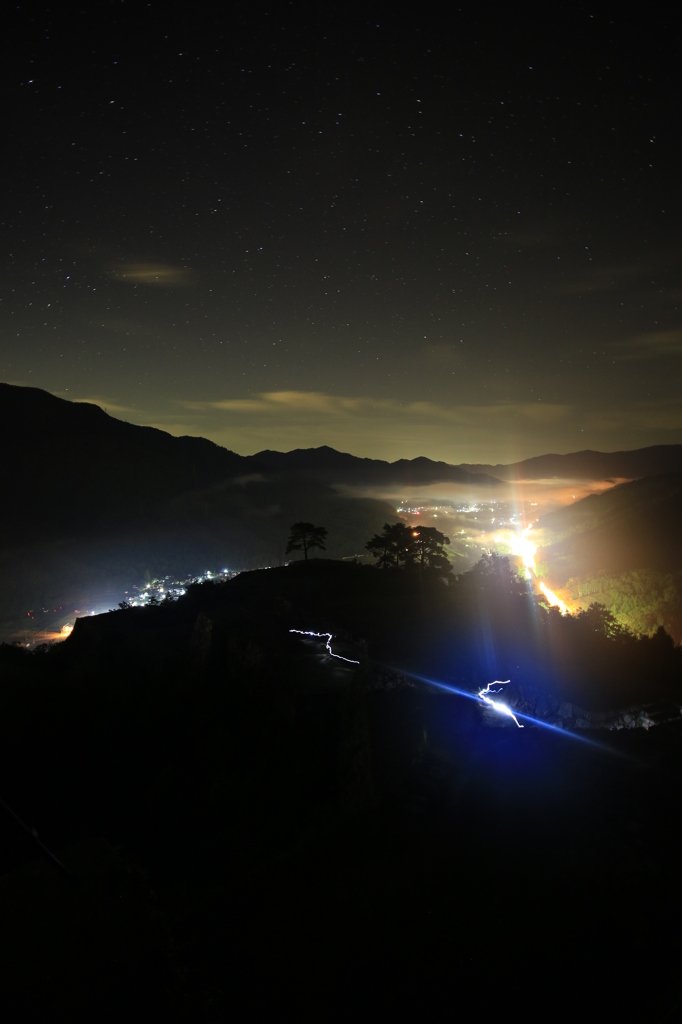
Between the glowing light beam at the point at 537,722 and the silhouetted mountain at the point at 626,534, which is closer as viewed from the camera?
the glowing light beam at the point at 537,722

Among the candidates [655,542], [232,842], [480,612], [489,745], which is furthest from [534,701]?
[655,542]

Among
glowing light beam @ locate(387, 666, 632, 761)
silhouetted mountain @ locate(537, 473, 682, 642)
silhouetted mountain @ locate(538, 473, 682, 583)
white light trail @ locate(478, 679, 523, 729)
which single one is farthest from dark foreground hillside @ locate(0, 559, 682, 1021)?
silhouetted mountain @ locate(538, 473, 682, 583)

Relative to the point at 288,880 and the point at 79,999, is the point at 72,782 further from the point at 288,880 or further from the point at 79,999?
the point at 79,999

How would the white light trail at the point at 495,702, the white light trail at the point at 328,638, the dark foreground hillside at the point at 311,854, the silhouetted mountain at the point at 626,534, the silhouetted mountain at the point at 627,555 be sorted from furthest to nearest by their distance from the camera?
the silhouetted mountain at the point at 626,534 < the silhouetted mountain at the point at 627,555 < the white light trail at the point at 328,638 < the white light trail at the point at 495,702 < the dark foreground hillside at the point at 311,854

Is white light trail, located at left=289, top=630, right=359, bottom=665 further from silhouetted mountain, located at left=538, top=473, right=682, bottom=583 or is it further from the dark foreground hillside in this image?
silhouetted mountain, located at left=538, top=473, right=682, bottom=583

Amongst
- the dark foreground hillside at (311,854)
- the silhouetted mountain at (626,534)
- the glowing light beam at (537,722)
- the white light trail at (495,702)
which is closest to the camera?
the dark foreground hillside at (311,854)

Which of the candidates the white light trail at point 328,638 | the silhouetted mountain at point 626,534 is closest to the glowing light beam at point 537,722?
the white light trail at point 328,638

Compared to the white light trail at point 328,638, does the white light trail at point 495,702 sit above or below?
below

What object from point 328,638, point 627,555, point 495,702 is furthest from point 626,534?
point 495,702

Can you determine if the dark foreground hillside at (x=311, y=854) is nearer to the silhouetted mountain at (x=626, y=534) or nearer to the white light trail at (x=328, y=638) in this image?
the white light trail at (x=328, y=638)
